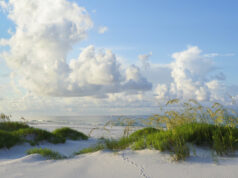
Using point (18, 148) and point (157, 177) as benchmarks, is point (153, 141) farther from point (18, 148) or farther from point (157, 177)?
point (18, 148)

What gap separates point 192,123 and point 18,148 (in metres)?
5.12

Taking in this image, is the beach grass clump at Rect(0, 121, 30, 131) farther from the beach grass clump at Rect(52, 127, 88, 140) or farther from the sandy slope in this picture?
the sandy slope

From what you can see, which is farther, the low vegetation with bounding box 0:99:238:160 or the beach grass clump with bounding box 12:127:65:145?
the beach grass clump with bounding box 12:127:65:145

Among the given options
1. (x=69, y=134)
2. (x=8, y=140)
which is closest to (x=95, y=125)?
(x=69, y=134)

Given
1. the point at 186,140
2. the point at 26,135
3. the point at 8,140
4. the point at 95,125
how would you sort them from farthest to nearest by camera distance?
the point at 95,125 < the point at 26,135 < the point at 8,140 < the point at 186,140

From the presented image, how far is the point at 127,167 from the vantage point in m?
3.79

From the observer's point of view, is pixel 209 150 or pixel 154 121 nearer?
pixel 209 150

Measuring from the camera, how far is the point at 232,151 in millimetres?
4281

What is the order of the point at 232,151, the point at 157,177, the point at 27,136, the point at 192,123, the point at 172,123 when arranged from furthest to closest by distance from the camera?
the point at 27,136 → the point at 192,123 → the point at 172,123 → the point at 232,151 → the point at 157,177

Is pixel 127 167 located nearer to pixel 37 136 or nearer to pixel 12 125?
pixel 37 136

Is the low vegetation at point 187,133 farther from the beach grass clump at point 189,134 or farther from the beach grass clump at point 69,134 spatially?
the beach grass clump at point 69,134

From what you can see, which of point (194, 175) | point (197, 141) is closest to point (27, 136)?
point (197, 141)

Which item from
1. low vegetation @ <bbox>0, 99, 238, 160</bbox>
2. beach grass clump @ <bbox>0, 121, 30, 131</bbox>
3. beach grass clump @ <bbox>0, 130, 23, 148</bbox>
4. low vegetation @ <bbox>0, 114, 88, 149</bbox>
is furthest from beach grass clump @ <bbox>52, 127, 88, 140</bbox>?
low vegetation @ <bbox>0, 99, 238, 160</bbox>

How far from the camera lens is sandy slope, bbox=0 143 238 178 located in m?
3.52
